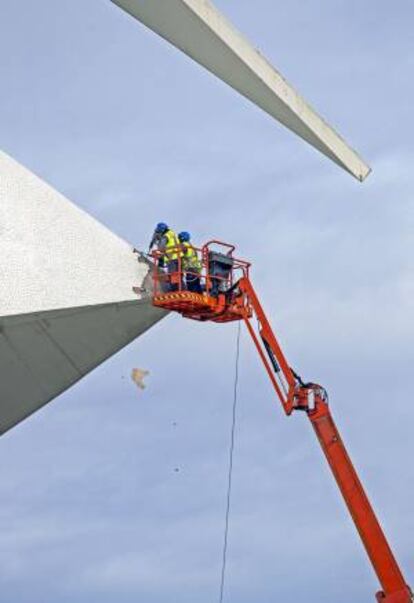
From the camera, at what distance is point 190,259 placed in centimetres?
2316

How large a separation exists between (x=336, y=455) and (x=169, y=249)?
5222mm

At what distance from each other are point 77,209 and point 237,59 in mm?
4420

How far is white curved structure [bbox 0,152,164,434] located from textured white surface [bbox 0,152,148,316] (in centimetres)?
2

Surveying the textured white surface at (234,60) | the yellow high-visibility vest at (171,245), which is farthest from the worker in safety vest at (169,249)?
the textured white surface at (234,60)

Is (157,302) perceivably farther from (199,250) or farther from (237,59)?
(237,59)

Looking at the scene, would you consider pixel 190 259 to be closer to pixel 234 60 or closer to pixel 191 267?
pixel 191 267

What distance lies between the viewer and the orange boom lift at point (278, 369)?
21.2 metres

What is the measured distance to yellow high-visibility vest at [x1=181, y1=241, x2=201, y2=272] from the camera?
75.6 ft

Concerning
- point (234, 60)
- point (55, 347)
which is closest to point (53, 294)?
point (55, 347)

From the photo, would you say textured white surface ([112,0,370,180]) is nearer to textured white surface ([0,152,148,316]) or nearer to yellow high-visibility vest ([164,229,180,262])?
yellow high-visibility vest ([164,229,180,262])

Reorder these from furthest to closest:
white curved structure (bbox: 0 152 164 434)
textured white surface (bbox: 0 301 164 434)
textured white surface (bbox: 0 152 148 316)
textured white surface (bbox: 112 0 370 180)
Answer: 1. textured white surface (bbox: 0 301 164 434)
2. textured white surface (bbox: 112 0 370 180)
3. white curved structure (bbox: 0 152 164 434)
4. textured white surface (bbox: 0 152 148 316)

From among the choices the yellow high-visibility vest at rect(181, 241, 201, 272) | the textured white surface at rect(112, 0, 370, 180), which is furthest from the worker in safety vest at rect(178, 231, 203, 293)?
the textured white surface at rect(112, 0, 370, 180)

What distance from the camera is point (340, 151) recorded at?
25281 mm

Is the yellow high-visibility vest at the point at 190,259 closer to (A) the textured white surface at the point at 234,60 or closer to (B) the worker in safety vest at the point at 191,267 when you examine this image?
(B) the worker in safety vest at the point at 191,267
